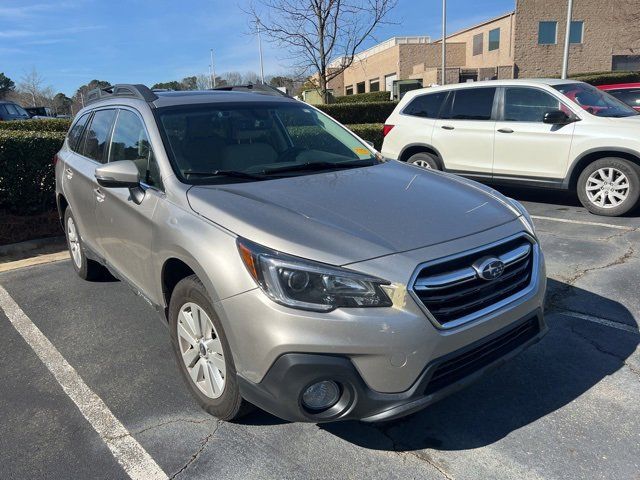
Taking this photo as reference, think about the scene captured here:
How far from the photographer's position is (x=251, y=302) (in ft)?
7.18

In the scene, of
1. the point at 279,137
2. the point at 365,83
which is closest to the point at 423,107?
the point at 279,137

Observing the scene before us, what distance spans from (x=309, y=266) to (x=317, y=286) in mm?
91

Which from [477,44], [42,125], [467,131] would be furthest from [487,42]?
[467,131]

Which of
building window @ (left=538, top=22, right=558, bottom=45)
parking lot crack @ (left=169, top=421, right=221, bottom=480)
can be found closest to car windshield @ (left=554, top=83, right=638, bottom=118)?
parking lot crack @ (left=169, top=421, right=221, bottom=480)

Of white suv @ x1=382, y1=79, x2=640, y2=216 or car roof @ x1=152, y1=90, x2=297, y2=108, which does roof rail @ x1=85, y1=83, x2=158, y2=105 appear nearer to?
car roof @ x1=152, y1=90, x2=297, y2=108

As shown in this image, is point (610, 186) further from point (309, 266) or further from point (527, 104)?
point (309, 266)

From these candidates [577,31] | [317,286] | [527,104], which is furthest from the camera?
[577,31]

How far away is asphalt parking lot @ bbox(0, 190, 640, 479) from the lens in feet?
7.86

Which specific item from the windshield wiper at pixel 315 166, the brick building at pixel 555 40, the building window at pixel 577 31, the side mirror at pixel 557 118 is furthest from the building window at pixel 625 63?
the windshield wiper at pixel 315 166

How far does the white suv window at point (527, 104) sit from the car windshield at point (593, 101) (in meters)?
0.21

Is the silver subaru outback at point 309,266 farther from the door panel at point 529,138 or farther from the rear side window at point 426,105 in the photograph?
the rear side window at point 426,105

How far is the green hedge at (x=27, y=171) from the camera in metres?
6.43

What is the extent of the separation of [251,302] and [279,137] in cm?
181

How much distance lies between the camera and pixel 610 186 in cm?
659
